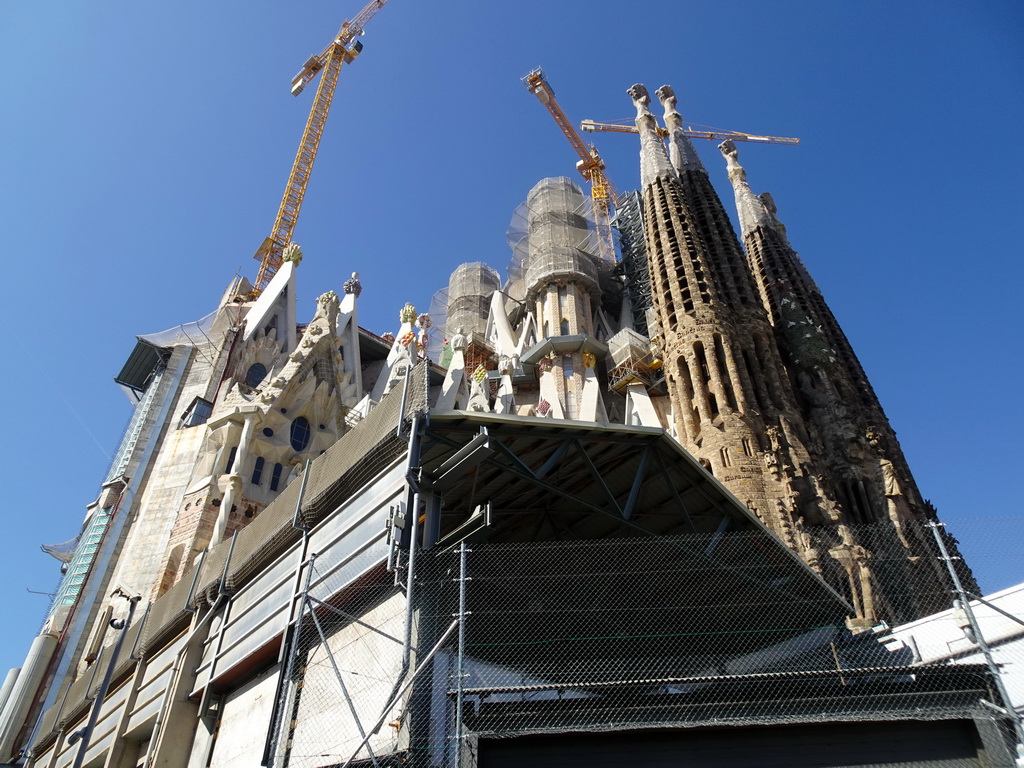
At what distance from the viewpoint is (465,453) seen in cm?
1167

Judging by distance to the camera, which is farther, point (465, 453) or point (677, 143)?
point (677, 143)

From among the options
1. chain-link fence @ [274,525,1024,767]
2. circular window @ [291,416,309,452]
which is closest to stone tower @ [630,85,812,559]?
chain-link fence @ [274,525,1024,767]

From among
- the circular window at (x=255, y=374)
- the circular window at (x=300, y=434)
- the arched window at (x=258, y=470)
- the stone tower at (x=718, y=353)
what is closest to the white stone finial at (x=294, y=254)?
the circular window at (x=255, y=374)

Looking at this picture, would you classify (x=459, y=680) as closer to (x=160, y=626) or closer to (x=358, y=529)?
(x=358, y=529)

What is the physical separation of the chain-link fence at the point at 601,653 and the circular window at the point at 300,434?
2121 centimetres

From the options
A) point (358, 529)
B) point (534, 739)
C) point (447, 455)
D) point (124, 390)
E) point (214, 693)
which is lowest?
point (534, 739)

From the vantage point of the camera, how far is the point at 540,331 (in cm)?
4456

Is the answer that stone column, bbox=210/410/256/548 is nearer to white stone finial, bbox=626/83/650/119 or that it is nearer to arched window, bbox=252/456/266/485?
arched window, bbox=252/456/266/485

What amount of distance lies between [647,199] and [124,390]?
3203 cm

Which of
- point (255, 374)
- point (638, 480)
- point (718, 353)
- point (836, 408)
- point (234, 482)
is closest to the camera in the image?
point (638, 480)

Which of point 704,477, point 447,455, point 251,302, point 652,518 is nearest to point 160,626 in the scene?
point 447,455

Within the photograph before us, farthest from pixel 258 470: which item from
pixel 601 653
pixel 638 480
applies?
pixel 638 480

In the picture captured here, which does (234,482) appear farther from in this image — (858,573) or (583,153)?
(583,153)

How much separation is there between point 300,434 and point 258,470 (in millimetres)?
3470
